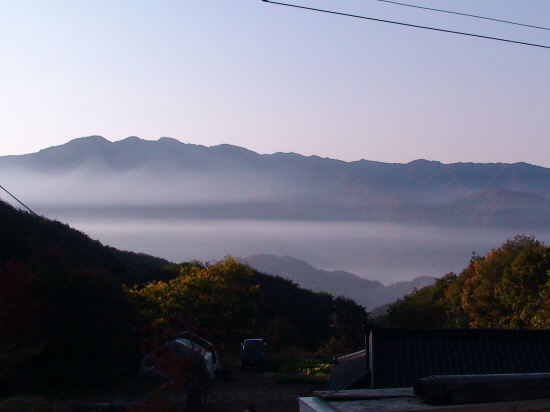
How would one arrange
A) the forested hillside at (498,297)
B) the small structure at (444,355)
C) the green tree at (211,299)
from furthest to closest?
the green tree at (211,299) → the forested hillside at (498,297) → the small structure at (444,355)

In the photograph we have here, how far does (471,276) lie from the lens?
39250 mm

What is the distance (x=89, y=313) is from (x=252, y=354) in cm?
968

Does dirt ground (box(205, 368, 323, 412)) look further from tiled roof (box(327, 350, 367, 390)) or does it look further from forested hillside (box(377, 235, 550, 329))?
forested hillside (box(377, 235, 550, 329))

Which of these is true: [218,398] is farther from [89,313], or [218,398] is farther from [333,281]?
[333,281]

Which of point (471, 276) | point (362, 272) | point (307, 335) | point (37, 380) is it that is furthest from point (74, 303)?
point (362, 272)

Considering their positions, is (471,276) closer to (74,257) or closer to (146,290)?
(146,290)

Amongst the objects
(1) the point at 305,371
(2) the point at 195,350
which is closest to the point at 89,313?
(2) the point at 195,350

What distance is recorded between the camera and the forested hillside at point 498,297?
2888 cm

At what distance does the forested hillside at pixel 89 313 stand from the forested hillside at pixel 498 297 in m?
7.31

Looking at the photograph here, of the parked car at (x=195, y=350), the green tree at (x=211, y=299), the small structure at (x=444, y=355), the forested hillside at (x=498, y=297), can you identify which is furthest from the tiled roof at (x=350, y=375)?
the green tree at (x=211, y=299)

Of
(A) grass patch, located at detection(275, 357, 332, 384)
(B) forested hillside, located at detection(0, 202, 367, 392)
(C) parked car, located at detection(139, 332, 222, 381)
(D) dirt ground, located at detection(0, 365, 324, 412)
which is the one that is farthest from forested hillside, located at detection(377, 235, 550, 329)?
(C) parked car, located at detection(139, 332, 222, 381)

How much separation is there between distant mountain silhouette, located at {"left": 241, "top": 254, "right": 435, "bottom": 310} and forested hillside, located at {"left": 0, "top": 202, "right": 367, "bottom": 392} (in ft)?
284

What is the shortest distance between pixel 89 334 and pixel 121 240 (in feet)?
535

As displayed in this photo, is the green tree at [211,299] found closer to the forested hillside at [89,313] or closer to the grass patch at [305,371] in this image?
the forested hillside at [89,313]
